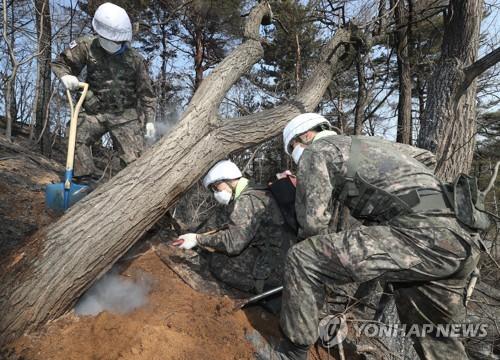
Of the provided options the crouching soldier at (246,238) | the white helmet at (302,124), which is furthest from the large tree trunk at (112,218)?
the white helmet at (302,124)

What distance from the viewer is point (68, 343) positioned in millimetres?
2262

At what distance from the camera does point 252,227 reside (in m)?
3.38

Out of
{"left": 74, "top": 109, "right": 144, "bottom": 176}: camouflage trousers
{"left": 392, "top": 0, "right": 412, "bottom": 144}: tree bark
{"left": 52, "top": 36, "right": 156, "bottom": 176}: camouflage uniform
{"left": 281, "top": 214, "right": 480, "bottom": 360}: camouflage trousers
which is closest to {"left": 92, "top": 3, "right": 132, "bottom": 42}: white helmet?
{"left": 52, "top": 36, "right": 156, "bottom": 176}: camouflage uniform

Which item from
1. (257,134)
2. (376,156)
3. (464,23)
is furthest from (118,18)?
(464,23)

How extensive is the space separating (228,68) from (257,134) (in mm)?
852

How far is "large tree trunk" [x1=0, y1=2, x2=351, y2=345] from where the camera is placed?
2.36m

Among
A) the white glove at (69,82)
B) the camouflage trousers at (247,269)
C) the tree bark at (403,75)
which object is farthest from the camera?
the tree bark at (403,75)

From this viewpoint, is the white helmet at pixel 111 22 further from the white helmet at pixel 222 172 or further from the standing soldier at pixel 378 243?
the standing soldier at pixel 378 243

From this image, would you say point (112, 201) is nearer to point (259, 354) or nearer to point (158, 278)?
point (158, 278)

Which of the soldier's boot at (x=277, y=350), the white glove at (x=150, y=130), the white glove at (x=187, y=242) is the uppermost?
the white glove at (x=150, y=130)

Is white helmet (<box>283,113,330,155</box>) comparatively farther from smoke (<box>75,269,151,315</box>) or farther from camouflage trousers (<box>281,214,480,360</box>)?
smoke (<box>75,269,151,315</box>)

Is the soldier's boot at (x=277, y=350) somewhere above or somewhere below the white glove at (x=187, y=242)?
below

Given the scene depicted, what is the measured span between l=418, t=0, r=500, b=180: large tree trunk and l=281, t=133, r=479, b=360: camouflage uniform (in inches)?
80.7

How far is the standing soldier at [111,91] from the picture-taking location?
411cm
